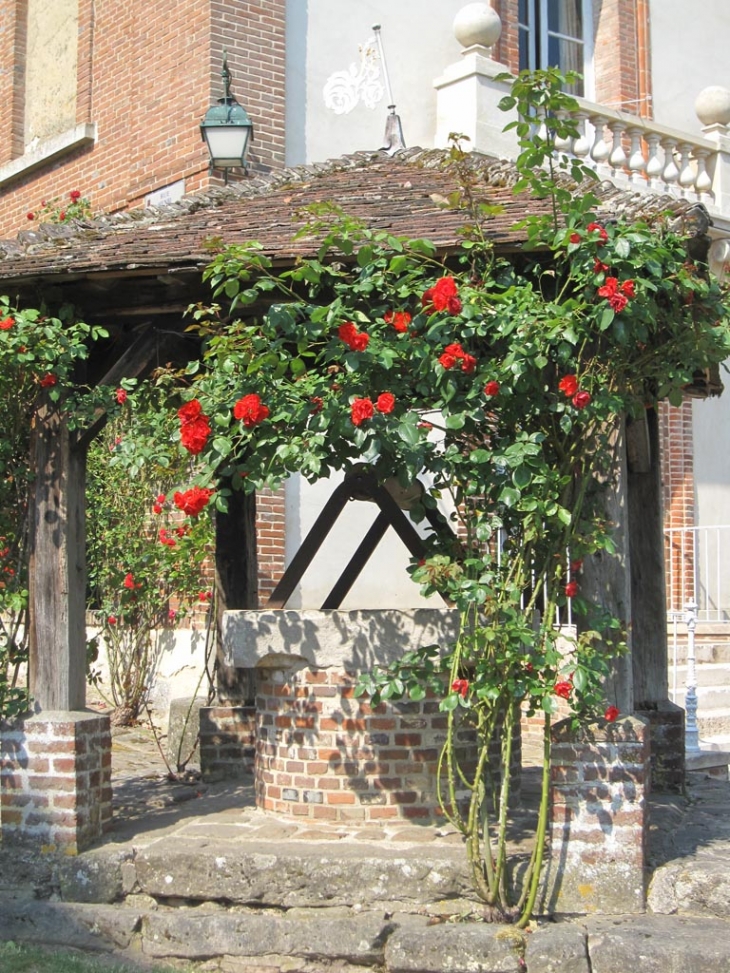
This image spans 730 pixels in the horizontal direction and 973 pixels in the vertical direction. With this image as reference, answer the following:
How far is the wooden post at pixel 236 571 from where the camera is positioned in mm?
7855

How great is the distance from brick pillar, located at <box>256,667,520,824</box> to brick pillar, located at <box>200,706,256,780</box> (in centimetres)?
150

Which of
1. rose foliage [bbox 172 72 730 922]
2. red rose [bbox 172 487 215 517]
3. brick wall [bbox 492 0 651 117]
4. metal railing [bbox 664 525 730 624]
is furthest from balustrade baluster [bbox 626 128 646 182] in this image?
red rose [bbox 172 487 215 517]

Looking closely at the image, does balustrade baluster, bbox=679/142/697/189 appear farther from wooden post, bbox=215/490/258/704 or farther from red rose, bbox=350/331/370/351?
red rose, bbox=350/331/370/351

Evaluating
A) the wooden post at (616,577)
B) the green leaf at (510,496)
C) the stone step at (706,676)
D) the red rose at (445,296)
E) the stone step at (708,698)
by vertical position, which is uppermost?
the red rose at (445,296)

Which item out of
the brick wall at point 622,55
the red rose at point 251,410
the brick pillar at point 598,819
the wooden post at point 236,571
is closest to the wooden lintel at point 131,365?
the red rose at point 251,410

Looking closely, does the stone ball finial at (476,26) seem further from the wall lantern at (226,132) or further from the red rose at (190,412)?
the red rose at (190,412)

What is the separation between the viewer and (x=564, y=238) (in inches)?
201

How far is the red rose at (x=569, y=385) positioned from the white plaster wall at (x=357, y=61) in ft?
19.7

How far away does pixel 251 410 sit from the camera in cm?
529

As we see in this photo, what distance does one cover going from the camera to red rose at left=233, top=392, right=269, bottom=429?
17.4 ft

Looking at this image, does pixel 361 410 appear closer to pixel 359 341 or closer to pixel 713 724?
pixel 359 341

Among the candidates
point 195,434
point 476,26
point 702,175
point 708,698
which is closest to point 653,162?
point 702,175

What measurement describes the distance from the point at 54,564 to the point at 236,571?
192 cm

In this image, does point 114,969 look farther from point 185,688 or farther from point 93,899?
point 185,688
